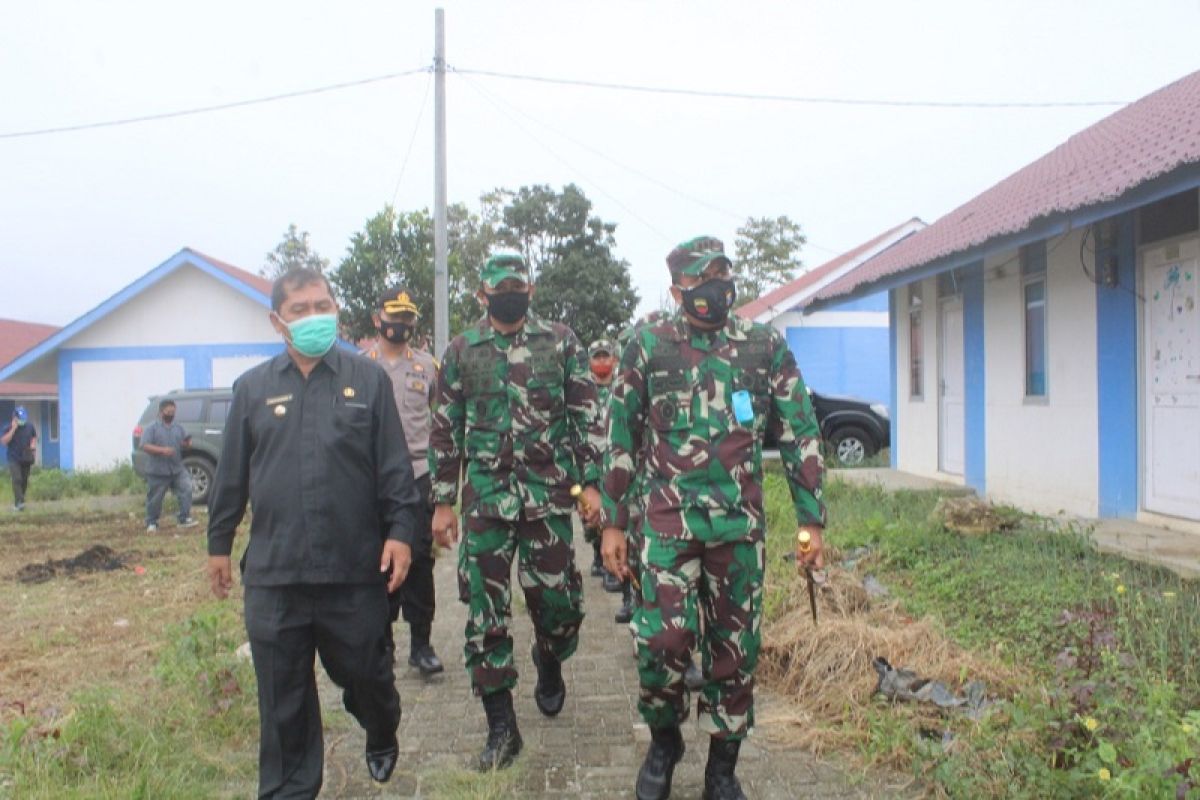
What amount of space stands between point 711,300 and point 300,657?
6.12ft

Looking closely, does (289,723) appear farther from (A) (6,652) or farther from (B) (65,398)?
(B) (65,398)

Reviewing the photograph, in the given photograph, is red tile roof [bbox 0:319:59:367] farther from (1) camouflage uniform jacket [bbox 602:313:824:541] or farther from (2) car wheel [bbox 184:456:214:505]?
(1) camouflage uniform jacket [bbox 602:313:824:541]

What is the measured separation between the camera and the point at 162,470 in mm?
12156

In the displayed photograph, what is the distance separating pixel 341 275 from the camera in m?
22.0

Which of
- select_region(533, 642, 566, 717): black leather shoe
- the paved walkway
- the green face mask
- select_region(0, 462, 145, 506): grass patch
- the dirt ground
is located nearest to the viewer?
the green face mask

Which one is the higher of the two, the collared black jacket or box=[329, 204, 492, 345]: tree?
box=[329, 204, 492, 345]: tree

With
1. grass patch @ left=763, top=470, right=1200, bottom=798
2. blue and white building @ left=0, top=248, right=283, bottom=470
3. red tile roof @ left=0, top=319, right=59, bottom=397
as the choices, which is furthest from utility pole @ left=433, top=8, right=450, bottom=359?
red tile roof @ left=0, top=319, right=59, bottom=397

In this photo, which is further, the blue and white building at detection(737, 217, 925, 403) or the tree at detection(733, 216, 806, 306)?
the tree at detection(733, 216, 806, 306)

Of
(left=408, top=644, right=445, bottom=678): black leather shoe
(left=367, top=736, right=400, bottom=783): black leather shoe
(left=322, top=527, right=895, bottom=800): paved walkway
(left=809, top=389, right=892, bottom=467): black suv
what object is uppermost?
(left=809, top=389, right=892, bottom=467): black suv

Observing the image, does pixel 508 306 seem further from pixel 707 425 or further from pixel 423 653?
pixel 423 653

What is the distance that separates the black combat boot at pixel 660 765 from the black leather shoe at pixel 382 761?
0.89 m

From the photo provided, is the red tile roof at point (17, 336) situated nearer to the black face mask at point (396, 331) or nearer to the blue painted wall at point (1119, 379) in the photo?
the black face mask at point (396, 331)

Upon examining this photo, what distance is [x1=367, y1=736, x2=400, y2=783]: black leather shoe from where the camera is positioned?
344 centimetres

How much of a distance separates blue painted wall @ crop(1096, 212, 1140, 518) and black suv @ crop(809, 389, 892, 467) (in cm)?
760
